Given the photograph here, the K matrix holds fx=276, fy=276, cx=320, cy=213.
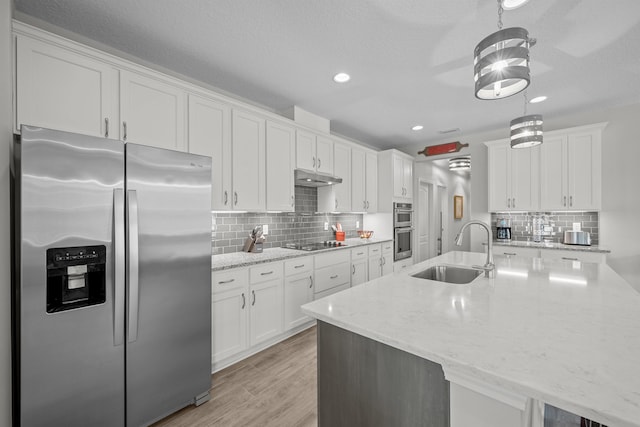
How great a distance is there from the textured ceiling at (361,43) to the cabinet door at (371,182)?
137 cm

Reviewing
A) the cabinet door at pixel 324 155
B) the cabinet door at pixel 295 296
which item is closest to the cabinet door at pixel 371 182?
the cabinet door at pixel 324 155

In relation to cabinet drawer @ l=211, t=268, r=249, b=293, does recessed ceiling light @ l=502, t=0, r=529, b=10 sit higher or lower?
higher

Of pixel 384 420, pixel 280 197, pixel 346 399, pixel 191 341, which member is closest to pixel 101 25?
pixel 280 197

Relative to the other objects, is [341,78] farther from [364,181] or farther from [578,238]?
[578,238]

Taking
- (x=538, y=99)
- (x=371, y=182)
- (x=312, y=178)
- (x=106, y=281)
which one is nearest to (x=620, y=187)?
(x=538, y=99)

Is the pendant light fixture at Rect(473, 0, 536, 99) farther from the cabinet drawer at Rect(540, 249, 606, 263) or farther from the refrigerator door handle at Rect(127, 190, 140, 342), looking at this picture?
the cabinet drawer at Rect(540, 249, 606, 263)

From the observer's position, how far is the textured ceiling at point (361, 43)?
1.85 meters

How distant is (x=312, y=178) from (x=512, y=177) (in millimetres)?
3023

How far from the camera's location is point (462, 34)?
2105mm

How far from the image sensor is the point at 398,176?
4.96m

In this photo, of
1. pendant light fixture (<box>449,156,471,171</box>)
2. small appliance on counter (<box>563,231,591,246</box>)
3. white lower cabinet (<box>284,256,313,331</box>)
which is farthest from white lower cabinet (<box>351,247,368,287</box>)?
small appliance on counter (<box>563,231,591,246</box>)

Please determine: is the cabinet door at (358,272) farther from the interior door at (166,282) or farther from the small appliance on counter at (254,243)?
the interior door at (166,282)

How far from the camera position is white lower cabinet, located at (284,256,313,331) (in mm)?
2951

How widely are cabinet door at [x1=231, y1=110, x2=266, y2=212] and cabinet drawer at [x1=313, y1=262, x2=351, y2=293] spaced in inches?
42.8
